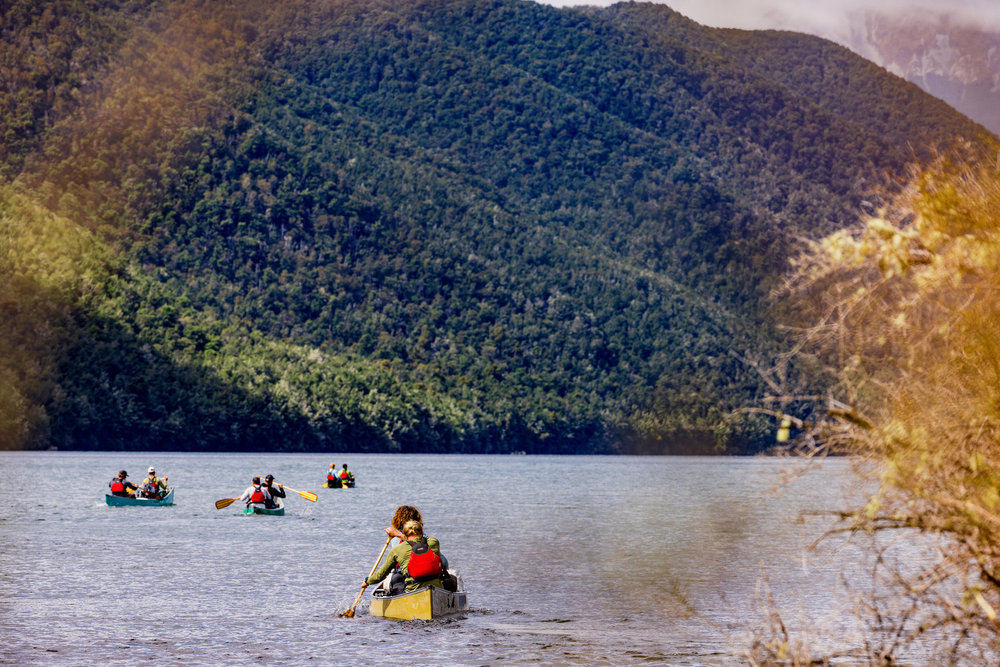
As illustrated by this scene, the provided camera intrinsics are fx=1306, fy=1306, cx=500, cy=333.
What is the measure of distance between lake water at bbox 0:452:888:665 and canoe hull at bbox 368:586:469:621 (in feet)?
1.33

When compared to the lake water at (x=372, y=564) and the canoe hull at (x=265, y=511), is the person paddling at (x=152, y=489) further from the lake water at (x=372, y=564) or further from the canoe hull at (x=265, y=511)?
the canoe hull at (x=265, y=511)

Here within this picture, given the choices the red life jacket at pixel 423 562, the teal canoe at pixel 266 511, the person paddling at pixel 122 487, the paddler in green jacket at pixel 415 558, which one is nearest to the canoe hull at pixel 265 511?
the teal canoe at pixel 266 511

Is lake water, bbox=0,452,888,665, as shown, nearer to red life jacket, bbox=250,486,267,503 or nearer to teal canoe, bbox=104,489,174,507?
teal canoe, bbox=104,489,174,507

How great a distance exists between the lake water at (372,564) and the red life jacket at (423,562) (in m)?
1.31

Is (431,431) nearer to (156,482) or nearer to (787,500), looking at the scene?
(787,500)

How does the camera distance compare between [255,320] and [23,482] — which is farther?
[255,320]

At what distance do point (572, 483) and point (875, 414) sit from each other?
100491 millimetres

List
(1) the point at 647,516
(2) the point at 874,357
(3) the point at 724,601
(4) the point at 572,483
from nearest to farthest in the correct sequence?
(2) the point at 874,357, (3) the point at 724,601, (1) the point at 647,516, (4) the point at 572,483

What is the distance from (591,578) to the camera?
4134 centimetres

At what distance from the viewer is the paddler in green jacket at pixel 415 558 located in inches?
1133

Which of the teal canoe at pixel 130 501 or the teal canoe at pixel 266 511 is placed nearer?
the teal canoe at pixel 266 511

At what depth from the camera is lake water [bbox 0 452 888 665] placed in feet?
89.3

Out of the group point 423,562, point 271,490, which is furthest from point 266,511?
point 423,562

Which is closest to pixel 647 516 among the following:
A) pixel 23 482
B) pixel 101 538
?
pixel 101 538
